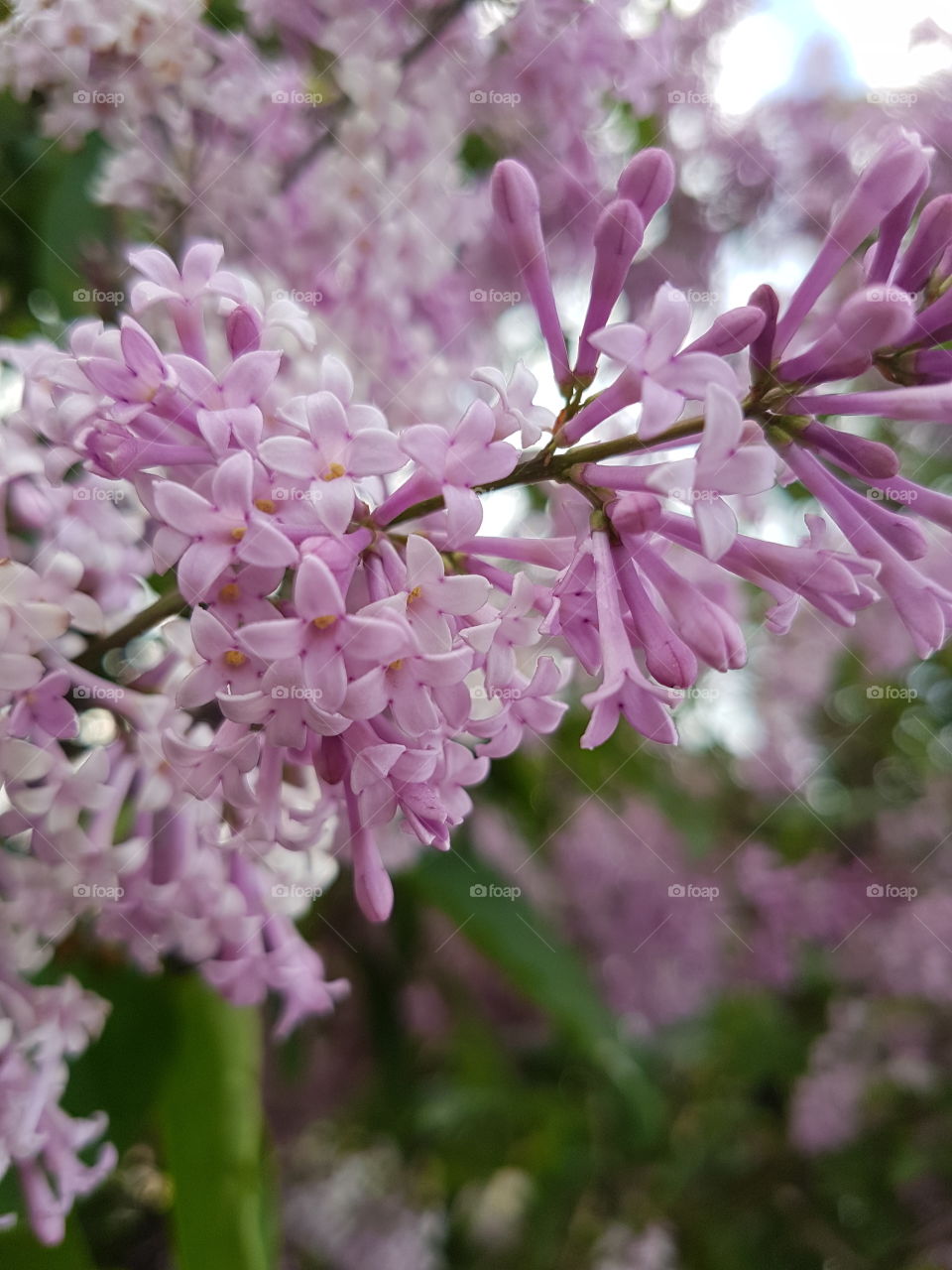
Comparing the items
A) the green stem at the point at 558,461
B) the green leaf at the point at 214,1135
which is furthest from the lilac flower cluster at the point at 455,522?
the green leaf at the point at 214,1135

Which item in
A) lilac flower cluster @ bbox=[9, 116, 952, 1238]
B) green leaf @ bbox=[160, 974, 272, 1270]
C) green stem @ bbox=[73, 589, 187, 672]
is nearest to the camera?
lilac flower cluster @ bbox=[9, 116, 952, 1238]

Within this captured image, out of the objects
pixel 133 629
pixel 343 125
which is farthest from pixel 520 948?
pixel 343 125

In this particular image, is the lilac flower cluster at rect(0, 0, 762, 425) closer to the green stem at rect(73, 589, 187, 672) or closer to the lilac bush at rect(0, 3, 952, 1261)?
the lilac bush at rect(0, 3, 952, 1261)

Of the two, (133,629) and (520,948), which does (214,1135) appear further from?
Result: (133,629)

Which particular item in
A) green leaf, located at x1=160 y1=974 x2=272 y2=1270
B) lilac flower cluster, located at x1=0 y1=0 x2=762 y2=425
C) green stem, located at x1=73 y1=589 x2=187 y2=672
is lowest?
green leaf, located at x1=160 y1=974 x2=272 y2=1270

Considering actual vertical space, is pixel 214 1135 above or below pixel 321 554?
below

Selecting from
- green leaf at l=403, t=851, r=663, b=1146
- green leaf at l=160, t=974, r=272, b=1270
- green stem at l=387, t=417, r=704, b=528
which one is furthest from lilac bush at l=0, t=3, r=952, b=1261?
green leaf at l=403, t=851, r=663, b=1146

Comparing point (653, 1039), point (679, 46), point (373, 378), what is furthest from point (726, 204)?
point (653, 1039)
